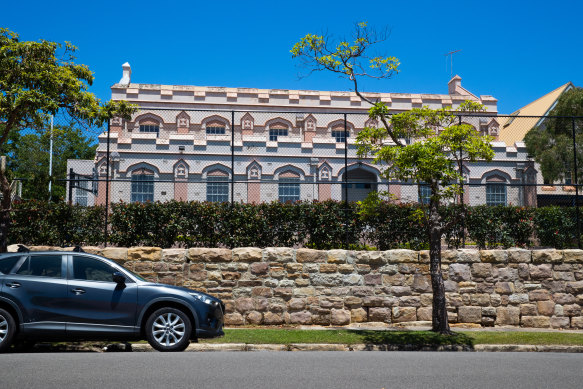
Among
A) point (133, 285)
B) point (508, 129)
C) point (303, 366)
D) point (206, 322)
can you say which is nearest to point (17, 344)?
point (133, 285)

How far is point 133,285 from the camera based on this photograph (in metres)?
8.75

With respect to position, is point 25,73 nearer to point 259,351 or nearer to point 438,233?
point 259,351

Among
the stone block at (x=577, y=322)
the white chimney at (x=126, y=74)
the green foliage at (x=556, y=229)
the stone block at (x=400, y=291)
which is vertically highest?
the white chimney at (x=126, y=74)

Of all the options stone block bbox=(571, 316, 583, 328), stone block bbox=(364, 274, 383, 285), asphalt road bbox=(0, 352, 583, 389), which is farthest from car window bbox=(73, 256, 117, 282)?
stone block bbox=(571, 316, 583, 328)

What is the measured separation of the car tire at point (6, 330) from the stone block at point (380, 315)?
7.89m

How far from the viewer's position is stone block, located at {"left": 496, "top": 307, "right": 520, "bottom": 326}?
42.3 feet

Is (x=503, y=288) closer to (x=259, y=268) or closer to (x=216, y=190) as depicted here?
(x=259, y=268)

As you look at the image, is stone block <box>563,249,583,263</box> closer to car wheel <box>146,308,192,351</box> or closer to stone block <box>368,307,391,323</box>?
stone block <box>368,307,391,323</box>

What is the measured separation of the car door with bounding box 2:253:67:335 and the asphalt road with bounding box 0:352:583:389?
0.50 meters

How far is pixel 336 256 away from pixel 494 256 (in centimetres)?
412

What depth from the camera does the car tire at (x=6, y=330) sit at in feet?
27.0

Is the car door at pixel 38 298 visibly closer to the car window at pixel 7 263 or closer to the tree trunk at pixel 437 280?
the car window at pixel 7 263

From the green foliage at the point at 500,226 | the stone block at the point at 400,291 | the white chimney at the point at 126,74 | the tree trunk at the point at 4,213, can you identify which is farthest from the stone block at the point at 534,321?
the white chimney at the point at 126,74

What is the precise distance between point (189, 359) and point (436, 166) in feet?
20.2
